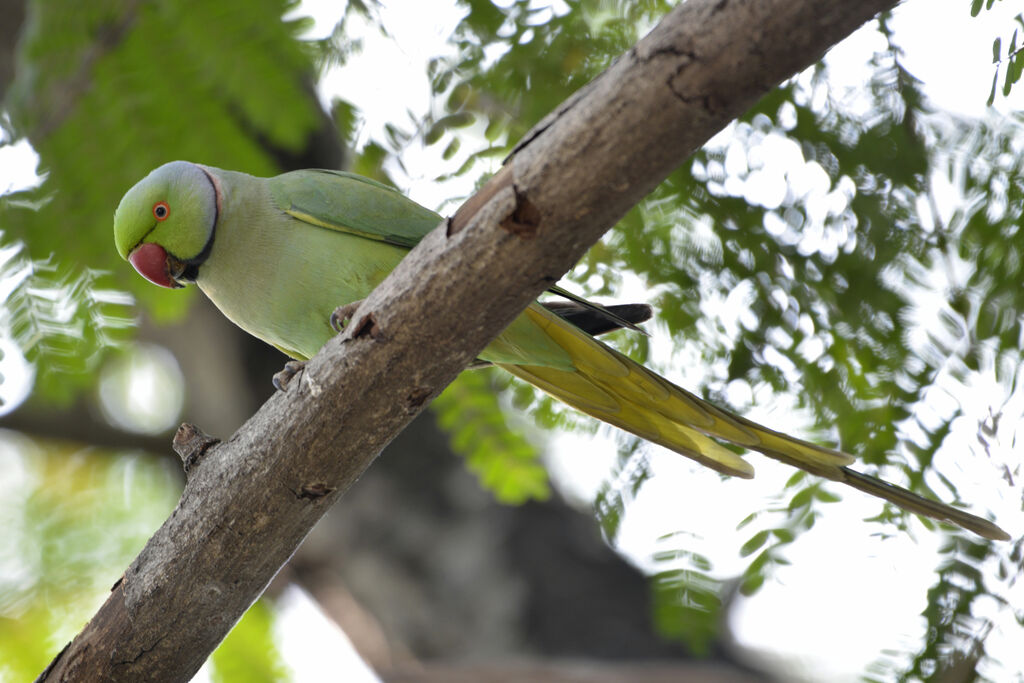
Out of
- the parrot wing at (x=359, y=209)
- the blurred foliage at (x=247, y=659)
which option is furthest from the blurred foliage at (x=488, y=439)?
the blurred foliage at (x=247, y=659)

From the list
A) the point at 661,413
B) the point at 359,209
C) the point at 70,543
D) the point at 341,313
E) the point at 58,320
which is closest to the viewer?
the point at 341,313

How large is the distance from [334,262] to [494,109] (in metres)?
0.68

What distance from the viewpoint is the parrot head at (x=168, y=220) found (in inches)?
83.4

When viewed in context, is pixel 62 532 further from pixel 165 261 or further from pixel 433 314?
pixel 433 314

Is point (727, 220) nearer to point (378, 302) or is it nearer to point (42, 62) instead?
point (378, 302)

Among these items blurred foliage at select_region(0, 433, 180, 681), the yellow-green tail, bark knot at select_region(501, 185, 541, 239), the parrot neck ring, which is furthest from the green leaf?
blurred foliage at select_region(0, 433, 180, 681)

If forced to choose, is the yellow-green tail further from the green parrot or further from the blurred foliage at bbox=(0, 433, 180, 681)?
the blurred foliage at bbox=(0, 433, 180, 681)

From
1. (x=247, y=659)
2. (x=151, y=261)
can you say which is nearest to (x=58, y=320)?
(x=151, y=261)

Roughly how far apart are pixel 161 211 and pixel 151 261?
0.13 m

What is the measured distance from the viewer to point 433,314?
4.25 ft

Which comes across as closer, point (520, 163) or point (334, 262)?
point (520, 163)

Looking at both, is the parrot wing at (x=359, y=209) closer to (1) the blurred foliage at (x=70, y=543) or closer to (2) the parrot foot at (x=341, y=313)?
(2) the parrot foot at (x=341, y=313)

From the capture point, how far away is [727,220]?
2154mm

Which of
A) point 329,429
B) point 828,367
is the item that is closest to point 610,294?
point 828,367
